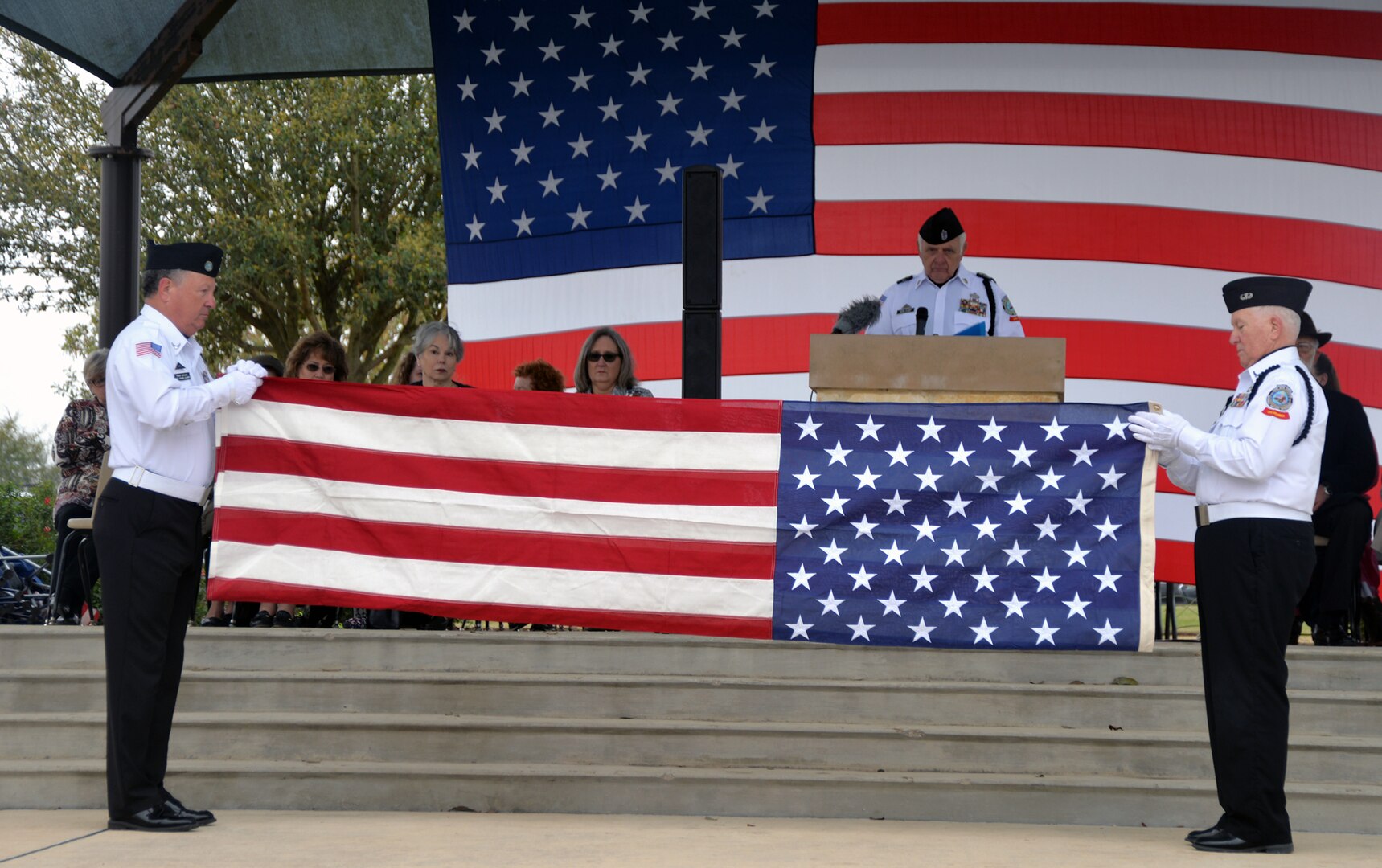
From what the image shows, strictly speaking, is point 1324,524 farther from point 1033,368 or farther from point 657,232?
point 657,232

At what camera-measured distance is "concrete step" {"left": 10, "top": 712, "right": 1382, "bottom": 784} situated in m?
4.63

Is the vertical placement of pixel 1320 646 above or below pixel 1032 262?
below

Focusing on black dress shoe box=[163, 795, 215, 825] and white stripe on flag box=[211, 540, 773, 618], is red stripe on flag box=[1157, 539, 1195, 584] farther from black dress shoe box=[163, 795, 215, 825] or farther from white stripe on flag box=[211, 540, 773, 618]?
black dress shoe box=[163, 795, 215, 825]

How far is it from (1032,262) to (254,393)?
4.38 m

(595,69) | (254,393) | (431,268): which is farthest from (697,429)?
(431,268)

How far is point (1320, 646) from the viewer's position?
521cm

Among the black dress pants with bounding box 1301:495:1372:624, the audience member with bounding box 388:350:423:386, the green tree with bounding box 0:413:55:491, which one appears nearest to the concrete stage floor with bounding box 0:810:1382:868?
the black dress pants with bounding box 1301:495:1372:624

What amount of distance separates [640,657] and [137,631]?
1906 millimetres

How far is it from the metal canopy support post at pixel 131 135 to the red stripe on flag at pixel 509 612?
3.26 metres

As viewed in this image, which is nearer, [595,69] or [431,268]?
[595,69]

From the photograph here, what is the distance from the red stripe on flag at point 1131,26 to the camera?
23.8 ft

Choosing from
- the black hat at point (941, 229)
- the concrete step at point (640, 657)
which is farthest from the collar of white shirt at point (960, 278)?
the concrete step at point (640, 657)

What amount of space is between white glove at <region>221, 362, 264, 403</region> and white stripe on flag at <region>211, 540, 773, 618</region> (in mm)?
565

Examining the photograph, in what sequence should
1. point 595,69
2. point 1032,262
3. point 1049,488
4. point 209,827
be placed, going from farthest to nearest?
point 595,69
point 1032,262
point 1049,488
point 209,827
